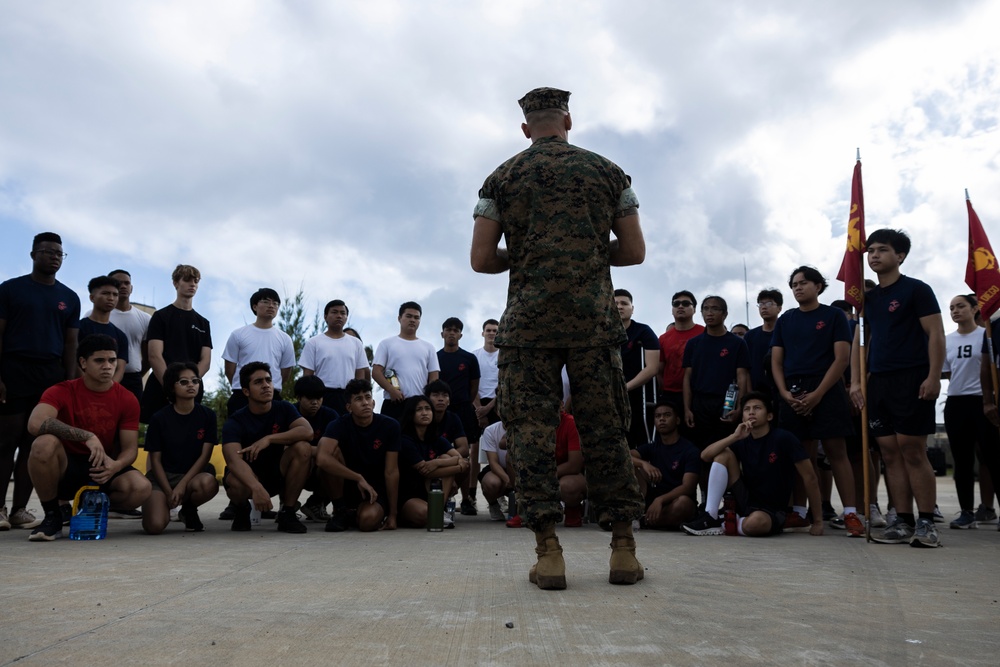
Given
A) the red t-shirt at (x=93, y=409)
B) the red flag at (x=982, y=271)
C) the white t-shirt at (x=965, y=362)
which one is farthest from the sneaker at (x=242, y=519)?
the white t-shirt at (x=965, y=362)

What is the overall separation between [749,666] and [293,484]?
477cm

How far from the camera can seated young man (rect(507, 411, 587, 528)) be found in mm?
6516

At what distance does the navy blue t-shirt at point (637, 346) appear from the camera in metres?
7.31

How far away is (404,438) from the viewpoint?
260 inches

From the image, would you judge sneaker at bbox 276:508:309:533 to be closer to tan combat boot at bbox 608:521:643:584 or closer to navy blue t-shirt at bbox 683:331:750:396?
tan combat boot at bbox 608:521:643:584

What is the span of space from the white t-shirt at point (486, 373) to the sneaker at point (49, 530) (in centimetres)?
468

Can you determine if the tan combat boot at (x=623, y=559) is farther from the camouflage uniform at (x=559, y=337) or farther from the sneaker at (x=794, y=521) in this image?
the sneaker at (x=794, y=521)

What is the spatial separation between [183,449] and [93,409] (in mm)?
771

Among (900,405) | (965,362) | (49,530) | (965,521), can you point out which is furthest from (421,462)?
(965,362)

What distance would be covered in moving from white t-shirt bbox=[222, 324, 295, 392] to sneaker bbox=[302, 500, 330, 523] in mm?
1069

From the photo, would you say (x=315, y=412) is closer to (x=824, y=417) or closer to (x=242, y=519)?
(x=242, y=519)

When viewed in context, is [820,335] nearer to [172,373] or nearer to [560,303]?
[560,303]

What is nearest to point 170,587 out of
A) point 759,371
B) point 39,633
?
point 39,633

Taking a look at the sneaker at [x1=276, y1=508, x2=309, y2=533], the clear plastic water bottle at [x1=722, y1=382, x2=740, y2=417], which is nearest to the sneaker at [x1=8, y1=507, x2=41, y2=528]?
the sneaker at [x1=276, y1=508, x2=309, y2=533]
